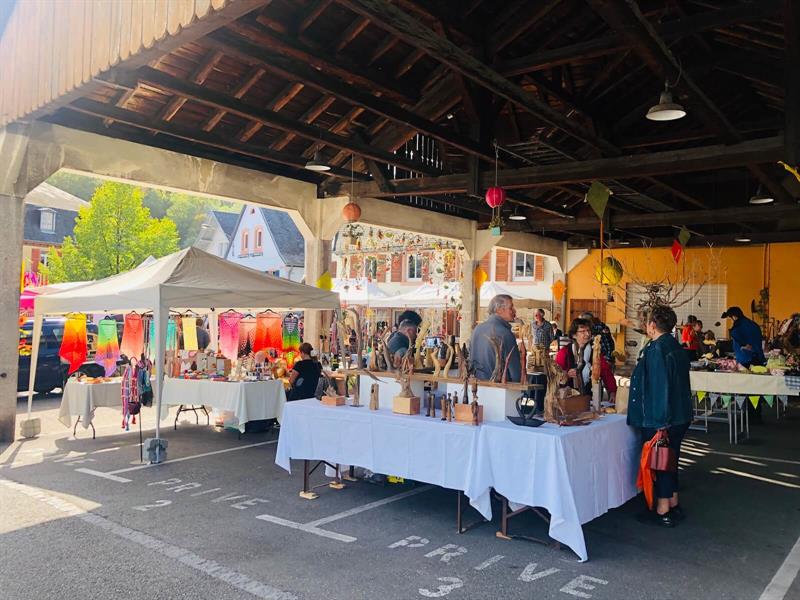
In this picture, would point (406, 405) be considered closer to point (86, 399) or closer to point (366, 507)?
point (366, 507)

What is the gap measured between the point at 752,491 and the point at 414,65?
6.34 meters

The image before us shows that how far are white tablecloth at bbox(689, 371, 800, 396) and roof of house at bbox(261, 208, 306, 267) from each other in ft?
75.6

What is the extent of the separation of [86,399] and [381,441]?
4.65 m

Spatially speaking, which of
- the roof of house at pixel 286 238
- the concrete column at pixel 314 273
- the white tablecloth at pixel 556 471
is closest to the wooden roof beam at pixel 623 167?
the concrete column at pixel 314 273

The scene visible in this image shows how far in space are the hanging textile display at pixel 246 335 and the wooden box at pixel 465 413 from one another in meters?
5.67

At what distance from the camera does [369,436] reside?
15.7ft

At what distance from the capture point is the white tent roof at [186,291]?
655cm

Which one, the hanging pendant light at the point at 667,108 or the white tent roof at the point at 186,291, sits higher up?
the hanging pendant light at the point at 667,108

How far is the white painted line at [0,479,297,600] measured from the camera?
3420 millimetres

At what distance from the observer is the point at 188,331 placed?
10508mm

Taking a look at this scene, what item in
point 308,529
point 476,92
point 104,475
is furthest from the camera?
point 476,92

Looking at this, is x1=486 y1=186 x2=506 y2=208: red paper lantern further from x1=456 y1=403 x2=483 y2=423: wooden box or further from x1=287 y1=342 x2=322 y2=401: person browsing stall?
x1=456 y1=403 x2=483 y2=423: wooden box

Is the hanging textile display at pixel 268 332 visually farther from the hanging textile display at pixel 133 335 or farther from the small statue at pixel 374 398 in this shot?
the small statue at pixel 374 398

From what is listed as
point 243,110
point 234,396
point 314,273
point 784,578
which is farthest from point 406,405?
point 314,273
